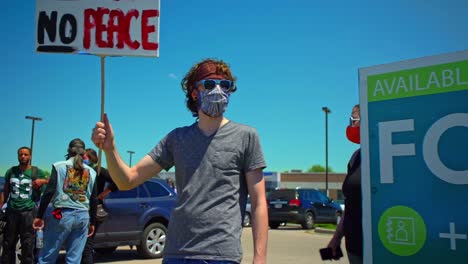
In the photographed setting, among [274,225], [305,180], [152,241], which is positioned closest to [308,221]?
[274,225]

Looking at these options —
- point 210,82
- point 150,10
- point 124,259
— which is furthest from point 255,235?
Result: point 124,259

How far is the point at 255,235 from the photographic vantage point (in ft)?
8.44

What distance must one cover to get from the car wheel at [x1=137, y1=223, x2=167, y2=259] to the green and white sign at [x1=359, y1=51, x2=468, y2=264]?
24.6ft

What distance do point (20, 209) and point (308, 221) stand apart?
45.2 feet

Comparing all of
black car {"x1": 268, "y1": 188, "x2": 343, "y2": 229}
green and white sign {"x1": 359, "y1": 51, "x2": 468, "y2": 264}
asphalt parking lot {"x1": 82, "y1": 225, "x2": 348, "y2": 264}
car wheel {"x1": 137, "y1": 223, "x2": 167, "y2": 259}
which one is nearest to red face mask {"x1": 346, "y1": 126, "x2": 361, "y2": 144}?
green and white sign {"x1": 359, "y1": 51, "x2": 468, "y2": 264}

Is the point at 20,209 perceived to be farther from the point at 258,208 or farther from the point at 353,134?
the point at 258,208

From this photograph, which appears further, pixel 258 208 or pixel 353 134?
pixel 353 134

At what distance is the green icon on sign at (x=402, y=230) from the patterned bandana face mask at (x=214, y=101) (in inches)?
43.9

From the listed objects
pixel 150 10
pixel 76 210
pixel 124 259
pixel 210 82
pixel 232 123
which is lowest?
pixel 124 259

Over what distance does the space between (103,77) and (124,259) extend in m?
7.51

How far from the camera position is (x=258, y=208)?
2.62 meters

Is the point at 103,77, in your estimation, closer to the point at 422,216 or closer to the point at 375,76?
the point at 375,76

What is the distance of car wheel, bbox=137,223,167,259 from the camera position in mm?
9938

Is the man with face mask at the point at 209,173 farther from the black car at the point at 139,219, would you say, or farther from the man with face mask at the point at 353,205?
the black car at the point at 139,219
